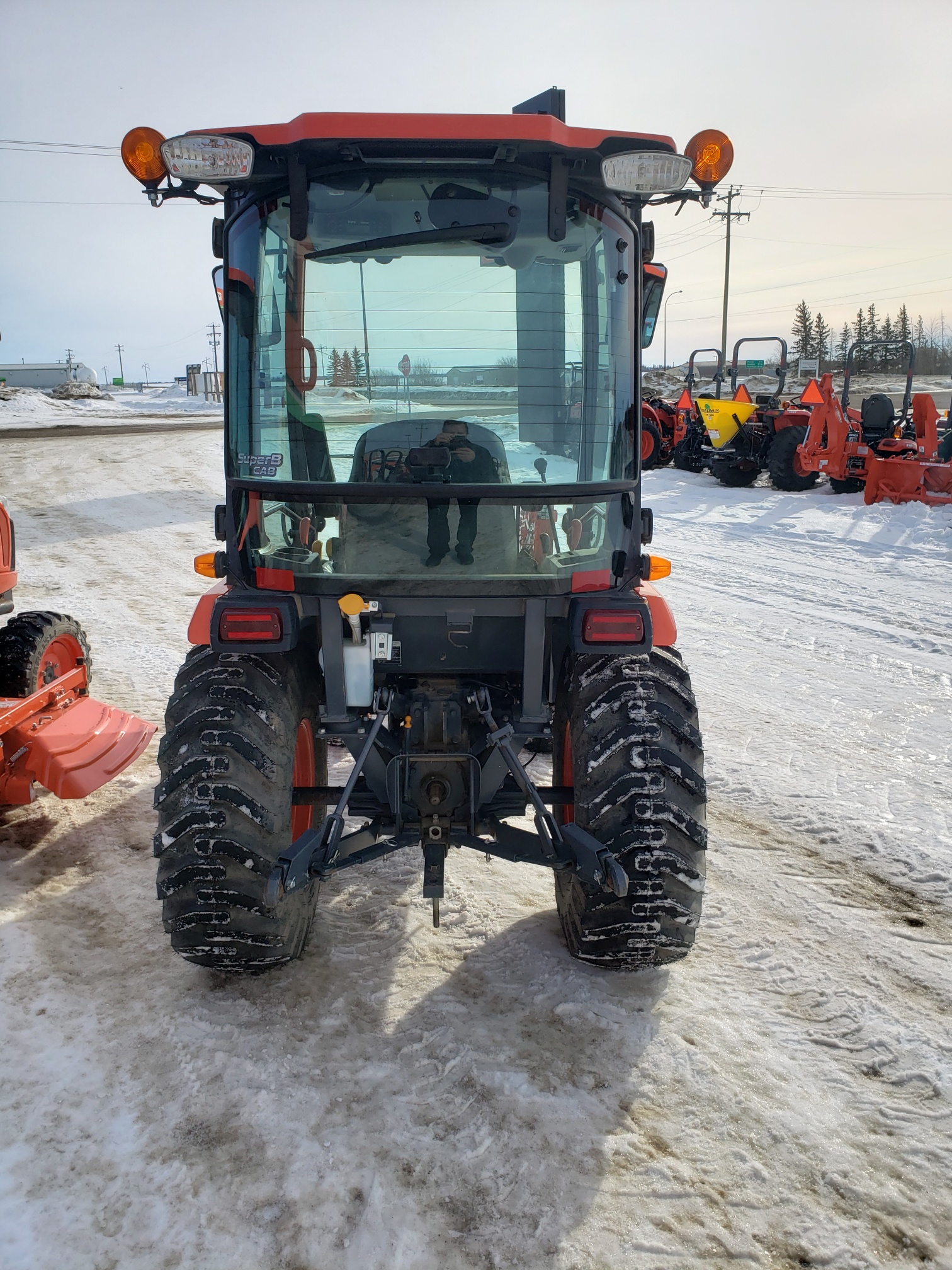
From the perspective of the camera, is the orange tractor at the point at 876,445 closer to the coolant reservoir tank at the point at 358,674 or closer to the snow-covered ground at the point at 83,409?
the coolant reservoir tank at the point at 358,674

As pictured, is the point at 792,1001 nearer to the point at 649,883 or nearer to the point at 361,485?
the point at 649,883

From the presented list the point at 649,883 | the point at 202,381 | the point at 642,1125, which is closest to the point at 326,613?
the point at 649,883

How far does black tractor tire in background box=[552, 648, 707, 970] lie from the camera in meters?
2.47

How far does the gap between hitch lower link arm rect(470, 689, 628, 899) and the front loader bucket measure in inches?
73.8

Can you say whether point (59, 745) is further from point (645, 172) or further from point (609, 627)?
point (645, 172)

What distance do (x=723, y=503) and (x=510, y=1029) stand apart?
1129 centimetres

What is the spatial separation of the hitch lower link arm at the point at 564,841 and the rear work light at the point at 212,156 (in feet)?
5.39

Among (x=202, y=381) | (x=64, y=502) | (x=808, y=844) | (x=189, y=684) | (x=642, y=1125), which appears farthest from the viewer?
(x=202, y=381)

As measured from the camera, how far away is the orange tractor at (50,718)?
3.60 meters

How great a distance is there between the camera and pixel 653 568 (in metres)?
2.96

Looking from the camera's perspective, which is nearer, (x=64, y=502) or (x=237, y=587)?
(x=237, y=587)

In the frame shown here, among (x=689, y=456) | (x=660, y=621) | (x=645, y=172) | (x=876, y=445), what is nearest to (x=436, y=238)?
(x=645, y=172)

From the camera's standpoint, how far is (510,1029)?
2.57 m

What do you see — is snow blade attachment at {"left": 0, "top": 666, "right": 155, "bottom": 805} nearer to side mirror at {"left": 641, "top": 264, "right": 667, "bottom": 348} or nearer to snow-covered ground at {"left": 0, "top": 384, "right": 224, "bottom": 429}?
side mirror at {"left": 641, "top": 264, "right": 667, "bottom": 348}
